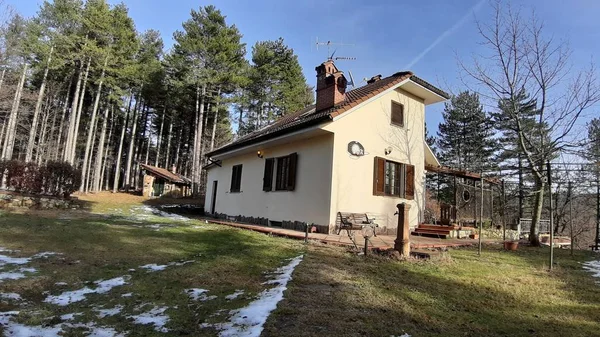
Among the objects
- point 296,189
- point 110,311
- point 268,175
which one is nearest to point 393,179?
point 296,189

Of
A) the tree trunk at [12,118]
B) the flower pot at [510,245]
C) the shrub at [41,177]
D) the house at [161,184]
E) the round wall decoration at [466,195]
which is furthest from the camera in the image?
the house at [161,184]

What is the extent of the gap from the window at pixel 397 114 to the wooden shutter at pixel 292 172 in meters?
3.79

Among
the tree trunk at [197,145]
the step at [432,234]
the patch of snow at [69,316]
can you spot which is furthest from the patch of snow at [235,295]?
the tree trunk at [197,145]

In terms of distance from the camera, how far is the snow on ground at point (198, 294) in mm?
→ 3904

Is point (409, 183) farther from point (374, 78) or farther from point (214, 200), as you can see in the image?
point (214, 200)

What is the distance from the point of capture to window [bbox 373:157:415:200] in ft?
37.6

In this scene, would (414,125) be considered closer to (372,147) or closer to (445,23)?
(372,147)

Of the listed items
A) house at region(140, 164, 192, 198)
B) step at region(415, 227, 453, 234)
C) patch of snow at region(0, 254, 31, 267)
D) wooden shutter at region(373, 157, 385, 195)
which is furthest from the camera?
house at region(140, 164, 192, 198)

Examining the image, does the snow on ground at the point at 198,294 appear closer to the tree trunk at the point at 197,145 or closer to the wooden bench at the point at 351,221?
the wooden bench at the point at 351,221

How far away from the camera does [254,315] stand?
3.31m

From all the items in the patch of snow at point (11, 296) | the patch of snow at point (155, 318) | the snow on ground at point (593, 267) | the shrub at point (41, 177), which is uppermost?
the shrub at point (41, 177)

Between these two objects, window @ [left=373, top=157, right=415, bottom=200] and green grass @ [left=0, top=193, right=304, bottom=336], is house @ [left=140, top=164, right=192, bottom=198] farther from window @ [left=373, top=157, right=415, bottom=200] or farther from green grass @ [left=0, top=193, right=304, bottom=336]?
window @ [left=373, top=157, right=415, bottom=200]

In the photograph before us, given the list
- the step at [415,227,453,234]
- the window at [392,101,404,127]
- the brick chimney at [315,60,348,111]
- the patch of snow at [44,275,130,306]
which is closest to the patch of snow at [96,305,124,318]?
the patch of snow at [44,275,130,306]

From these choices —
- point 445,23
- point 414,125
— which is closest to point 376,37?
point 445,23
